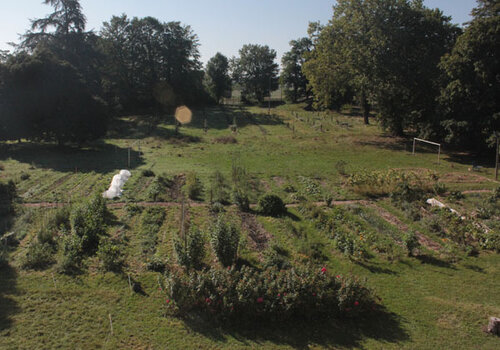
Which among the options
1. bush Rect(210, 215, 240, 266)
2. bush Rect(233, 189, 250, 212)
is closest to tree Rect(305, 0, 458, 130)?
bush Rect(233, 189, 250, 212)

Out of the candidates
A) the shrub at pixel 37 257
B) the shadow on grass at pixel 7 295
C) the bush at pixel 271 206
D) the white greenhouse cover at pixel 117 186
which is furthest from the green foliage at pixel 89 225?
the bush at pixel 271 206

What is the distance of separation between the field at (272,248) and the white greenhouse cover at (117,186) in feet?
1.80

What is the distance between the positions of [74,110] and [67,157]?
4.08 metres

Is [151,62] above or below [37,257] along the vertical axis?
above

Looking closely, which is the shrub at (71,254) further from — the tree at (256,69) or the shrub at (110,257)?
the tree at (256,69)

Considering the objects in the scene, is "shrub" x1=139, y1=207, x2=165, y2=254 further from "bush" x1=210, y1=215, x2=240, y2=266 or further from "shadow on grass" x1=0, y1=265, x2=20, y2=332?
"shadow on grass" x1=0, y1=265, x2=20, y2=332

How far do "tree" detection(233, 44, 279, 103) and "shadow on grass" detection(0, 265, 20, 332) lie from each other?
6450cm

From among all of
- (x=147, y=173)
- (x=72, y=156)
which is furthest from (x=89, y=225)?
(x=72, y=156)

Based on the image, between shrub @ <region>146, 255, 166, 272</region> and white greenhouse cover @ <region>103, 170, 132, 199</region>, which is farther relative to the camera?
white greenhouse cover @ <region>103, 170, 132, 199</region>

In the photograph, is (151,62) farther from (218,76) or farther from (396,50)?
(396,50)

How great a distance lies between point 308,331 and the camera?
25.4ft

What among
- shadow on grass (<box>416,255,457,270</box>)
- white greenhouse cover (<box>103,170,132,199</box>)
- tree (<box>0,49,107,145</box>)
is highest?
tree (<box>0,49,107,145</box>)

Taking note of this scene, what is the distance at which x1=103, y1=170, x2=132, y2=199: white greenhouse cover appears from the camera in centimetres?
1644

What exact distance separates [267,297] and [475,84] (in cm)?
2307
